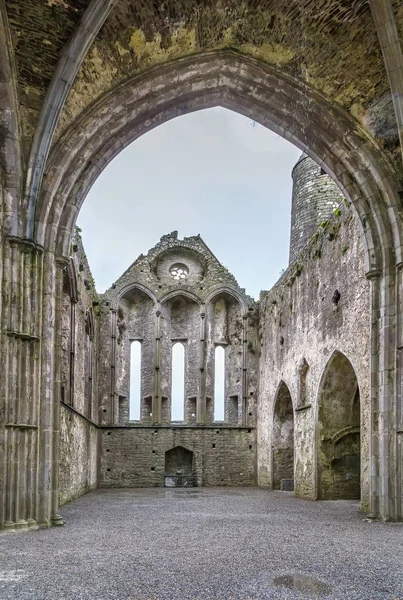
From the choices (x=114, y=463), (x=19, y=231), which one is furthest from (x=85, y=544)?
(x=114, y=463)

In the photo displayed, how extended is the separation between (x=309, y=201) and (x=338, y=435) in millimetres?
8347

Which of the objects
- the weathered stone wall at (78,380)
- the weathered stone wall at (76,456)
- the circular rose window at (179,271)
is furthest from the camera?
the circular rose window at (179,271)

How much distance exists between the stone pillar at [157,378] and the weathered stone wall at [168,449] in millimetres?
426

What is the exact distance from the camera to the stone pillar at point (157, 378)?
18125 millimetres

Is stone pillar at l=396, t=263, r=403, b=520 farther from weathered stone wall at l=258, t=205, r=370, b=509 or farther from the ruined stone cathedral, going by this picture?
the ruined stone cathedral

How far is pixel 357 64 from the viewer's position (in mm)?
7934

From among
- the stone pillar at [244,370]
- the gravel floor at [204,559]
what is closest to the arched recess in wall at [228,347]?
the stone pillar at [244,370]

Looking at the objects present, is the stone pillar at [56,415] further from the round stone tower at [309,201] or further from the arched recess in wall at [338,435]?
the round stone tower at [309,201]

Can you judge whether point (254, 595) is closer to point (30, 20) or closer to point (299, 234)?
point (30, 20)

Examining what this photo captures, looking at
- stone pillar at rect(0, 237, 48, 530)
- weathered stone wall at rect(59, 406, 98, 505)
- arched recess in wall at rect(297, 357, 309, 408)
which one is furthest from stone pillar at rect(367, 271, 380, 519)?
weathered stone wall at rect(59, 406, 98, 505)

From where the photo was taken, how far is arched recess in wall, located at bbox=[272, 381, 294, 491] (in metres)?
15.8

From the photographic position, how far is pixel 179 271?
1980cm

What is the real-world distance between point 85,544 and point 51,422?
1911 mm

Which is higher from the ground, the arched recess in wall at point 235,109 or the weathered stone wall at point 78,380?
the arched recess in wall at point 235,109
